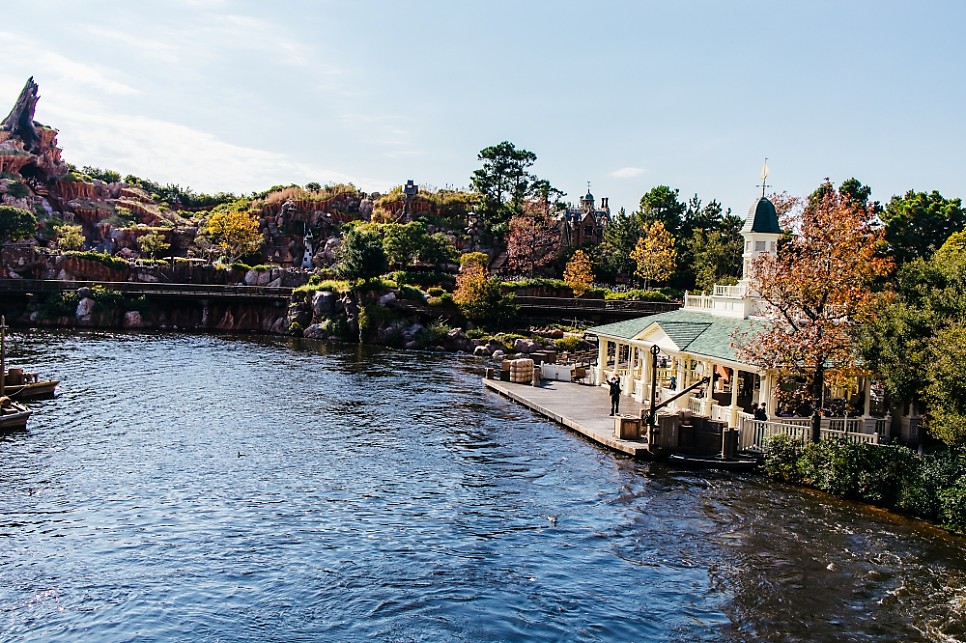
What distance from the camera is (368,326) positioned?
7531cm

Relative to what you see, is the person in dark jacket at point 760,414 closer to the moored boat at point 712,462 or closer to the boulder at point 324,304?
the moored boat at point 712,462

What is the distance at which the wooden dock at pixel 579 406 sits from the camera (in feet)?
102

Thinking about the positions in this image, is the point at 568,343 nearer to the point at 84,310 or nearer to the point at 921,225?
the point at 921,225

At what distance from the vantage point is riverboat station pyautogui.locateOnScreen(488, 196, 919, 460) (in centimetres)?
2941

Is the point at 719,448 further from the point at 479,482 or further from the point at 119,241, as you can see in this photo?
the point at 119,241

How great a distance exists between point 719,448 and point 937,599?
11196 millimetres

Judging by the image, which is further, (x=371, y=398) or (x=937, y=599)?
(x=371, y=398)

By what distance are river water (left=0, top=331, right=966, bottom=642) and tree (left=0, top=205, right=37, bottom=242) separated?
2737 inches

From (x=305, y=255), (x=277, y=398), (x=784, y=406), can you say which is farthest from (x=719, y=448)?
(x=305, y=255)

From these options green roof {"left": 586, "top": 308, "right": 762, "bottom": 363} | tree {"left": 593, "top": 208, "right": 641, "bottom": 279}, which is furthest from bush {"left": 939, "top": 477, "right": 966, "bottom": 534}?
tree {"left": 593, "top": 208, "right": 641, "bottom": 279}

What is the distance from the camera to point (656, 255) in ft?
298

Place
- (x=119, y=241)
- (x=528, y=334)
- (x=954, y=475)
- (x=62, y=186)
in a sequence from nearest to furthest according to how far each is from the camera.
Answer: (x=954, y=475)
(x=528, y=334)
(x=119, y=241)
(x=62, y=186)

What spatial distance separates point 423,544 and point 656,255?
74.0 metres

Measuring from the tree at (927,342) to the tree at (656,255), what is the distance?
6232 cm
